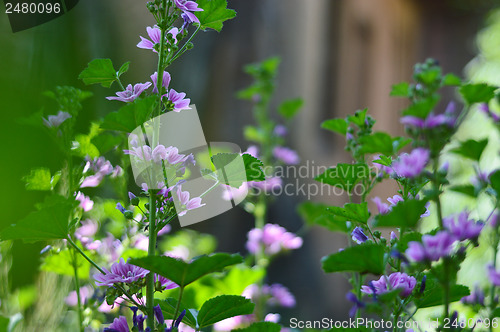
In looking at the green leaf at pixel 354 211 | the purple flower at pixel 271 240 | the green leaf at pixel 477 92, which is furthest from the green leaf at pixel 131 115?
the purple flower at pixel 271 240

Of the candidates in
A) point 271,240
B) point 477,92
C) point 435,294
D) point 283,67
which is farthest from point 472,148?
point 283,67

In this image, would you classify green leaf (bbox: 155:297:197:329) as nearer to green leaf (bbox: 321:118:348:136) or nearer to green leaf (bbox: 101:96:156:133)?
green leaf (bbox: 101:96:156:133)

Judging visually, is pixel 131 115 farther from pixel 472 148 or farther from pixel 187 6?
pixel 472 148

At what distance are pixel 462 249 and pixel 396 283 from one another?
9cm

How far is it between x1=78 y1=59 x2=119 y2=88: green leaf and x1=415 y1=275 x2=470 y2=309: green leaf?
44 cm


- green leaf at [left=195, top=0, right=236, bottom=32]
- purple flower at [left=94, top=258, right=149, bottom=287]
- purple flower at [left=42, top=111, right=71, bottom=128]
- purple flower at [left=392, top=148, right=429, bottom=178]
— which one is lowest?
purple flower at [left=94, top=258, right=149, bottom=287]

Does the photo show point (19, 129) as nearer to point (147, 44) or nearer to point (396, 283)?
point (147, 44)

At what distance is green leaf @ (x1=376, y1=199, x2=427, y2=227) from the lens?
0.43 meters

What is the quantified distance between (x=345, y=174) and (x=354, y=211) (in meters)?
0.06

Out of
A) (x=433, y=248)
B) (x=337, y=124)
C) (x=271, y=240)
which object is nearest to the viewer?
(x=433, y=248)

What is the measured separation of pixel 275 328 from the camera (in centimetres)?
51

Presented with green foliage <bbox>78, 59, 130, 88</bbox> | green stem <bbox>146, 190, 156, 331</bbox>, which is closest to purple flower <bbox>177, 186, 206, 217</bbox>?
green stem <bbox>146, 190, 156, 331</bbox>

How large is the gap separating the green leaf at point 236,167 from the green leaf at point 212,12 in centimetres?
18

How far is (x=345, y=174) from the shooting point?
0.61m
